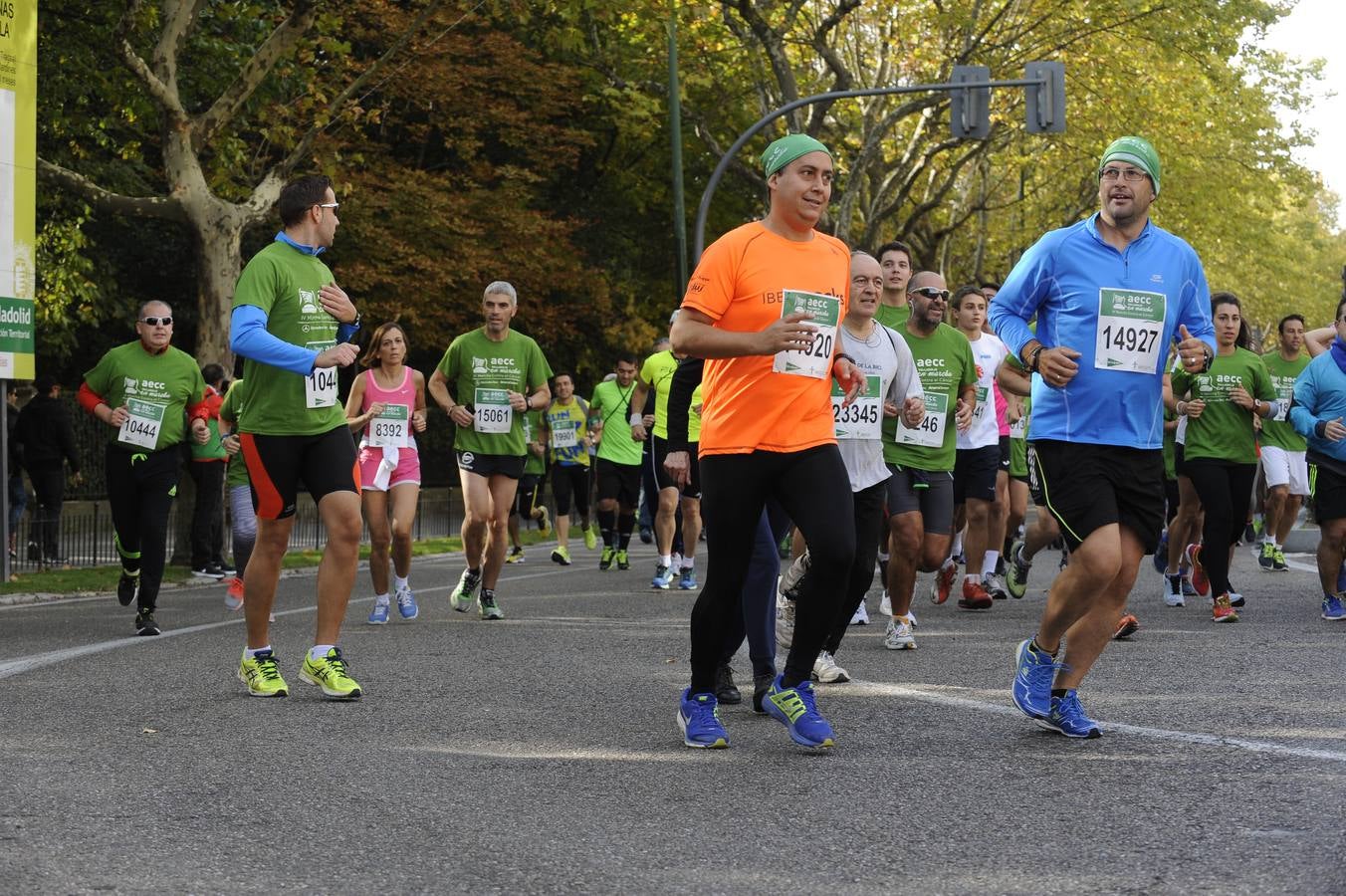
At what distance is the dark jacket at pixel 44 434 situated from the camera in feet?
67.0

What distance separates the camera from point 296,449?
7.96 m

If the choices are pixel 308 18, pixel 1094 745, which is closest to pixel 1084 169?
pixel 308 18

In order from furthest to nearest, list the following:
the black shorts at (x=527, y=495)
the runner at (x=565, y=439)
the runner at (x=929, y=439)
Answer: the black shorts at (x=527, y=495)
the runner at (x=565, y=439)
the runner at (x=929, y=439)

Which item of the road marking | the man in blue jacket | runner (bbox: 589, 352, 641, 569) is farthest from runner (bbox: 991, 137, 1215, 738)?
runner (bbox: 589, 352, 641, 569)

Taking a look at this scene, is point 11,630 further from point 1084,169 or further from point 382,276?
point 1084,169

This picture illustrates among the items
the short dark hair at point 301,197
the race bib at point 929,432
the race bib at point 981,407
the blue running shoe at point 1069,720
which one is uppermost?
the short dark hair at point 301,197

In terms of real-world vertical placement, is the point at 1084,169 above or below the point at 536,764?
above

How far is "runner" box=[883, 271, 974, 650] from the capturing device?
1023cm

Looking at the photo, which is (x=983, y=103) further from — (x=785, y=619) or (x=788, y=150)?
(x=788, y=150)

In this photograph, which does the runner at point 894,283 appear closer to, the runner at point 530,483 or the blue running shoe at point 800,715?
the runner at point 530,483

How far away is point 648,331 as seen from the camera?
35.8 meters

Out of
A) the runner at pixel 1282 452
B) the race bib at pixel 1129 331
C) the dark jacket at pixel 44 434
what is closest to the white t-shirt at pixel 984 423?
the runner at pixel 1282 452

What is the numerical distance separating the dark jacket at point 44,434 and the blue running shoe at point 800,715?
15.4 m

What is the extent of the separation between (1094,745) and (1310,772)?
809mm
